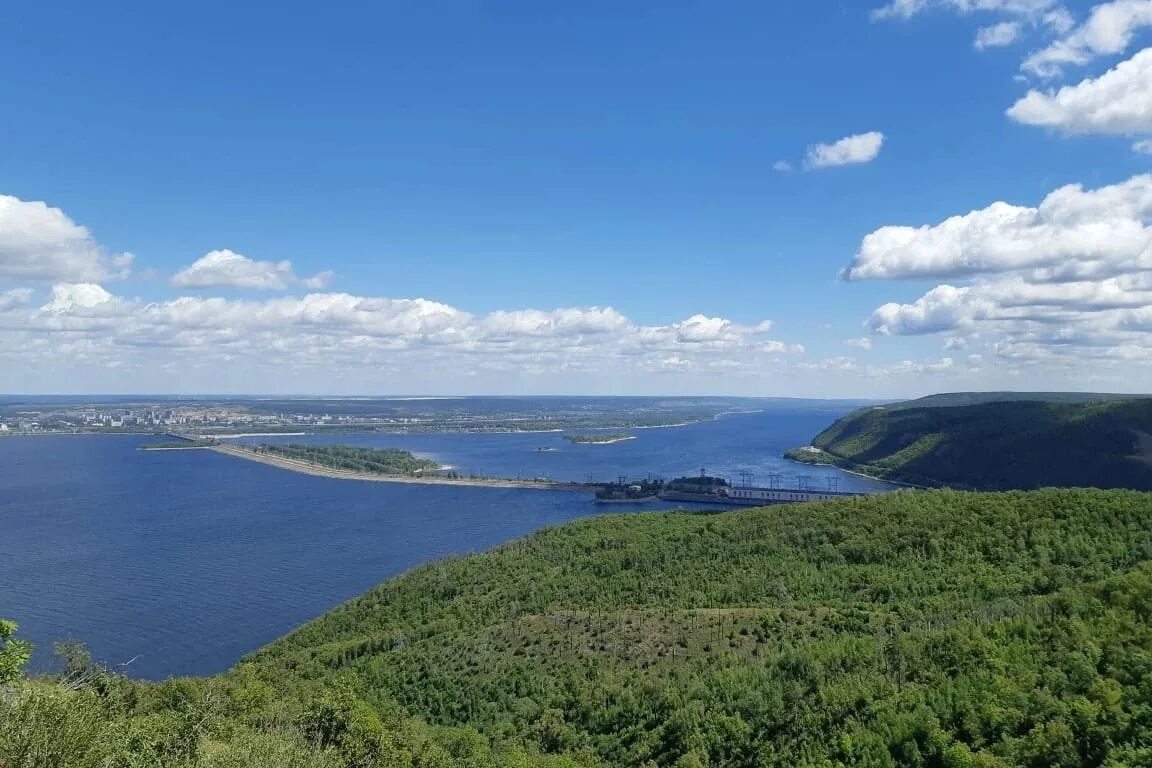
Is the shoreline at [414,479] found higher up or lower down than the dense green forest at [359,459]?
lower down

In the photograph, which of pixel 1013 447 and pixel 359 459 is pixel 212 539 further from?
pixel 1013 447

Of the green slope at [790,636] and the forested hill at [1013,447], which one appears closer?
the green slope at [790,636]

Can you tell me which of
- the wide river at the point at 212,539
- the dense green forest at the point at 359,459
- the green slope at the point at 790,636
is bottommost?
the wide river at the point at 212,539

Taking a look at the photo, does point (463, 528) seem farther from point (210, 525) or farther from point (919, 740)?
point (919, 740)

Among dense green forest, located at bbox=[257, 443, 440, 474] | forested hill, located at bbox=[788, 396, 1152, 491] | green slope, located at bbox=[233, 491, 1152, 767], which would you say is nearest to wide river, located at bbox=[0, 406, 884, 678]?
dense green forest, located at bbox=[257, 443, 440, 474]

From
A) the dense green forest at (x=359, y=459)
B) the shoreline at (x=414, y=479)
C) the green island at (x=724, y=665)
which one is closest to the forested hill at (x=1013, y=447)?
the shoreline at (x=414, y=479)

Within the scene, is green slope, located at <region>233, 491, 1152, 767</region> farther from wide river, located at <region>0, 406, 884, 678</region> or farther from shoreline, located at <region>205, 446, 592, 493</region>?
shoreline, located at <region>205, 446, 592, 493</region>

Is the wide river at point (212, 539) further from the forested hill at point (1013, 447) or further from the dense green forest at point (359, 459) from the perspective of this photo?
the forested hill at point (1013, 447)
